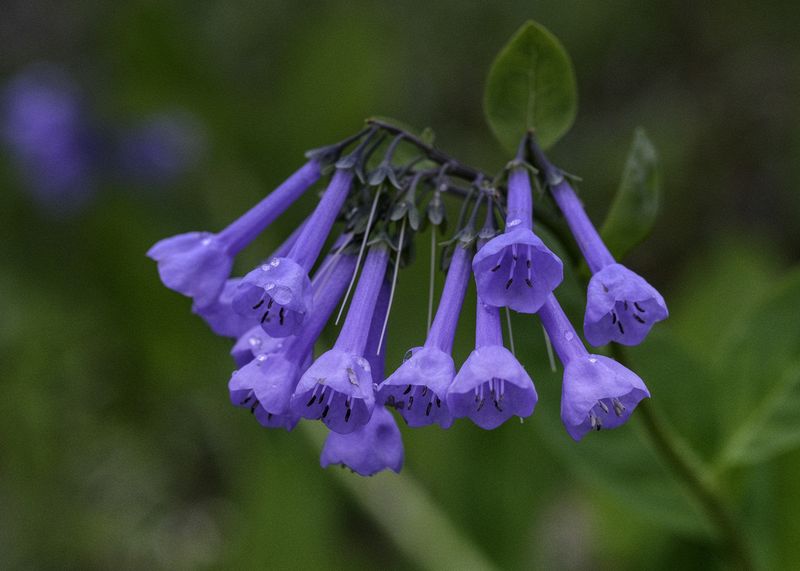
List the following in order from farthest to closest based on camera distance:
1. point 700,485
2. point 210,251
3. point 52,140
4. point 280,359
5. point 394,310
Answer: point 52,140
point 394,310
point 700,485
point 210,251
point 280,359

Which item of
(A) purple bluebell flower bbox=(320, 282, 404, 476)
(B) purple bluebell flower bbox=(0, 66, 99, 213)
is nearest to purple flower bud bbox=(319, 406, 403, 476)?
(A) purple bluebell flower bbox=(320, 282, 404, 476)

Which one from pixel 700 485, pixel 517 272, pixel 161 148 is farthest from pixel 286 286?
pixel 161 148

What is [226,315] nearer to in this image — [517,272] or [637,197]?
[517,272]

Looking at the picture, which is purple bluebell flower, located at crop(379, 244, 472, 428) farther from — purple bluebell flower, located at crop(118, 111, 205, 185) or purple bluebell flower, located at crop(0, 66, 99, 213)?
purple bluebell flower, located at crop(0, 66, 99, 213)

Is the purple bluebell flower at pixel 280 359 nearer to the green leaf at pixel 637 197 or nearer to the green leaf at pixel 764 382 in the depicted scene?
the green leaf at pixel 637 197

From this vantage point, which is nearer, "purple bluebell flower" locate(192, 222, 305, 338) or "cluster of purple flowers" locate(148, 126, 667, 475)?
"cluster of purple flowers" locate(148, 126, 667, 475)

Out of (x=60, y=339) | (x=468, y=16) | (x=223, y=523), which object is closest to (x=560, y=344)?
(x=223, y=523)

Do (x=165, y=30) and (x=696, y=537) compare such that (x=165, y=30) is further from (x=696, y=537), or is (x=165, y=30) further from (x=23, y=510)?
(x=696, y=537)
